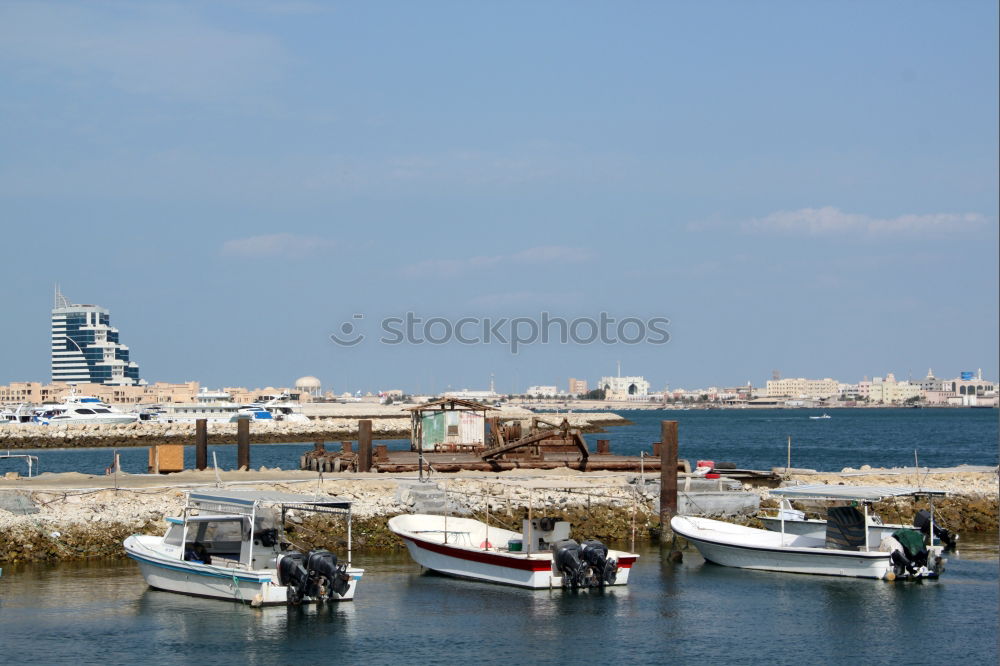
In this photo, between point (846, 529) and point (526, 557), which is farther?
point (846, 529)

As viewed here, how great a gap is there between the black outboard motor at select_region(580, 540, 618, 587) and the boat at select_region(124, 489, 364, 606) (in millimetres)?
5188

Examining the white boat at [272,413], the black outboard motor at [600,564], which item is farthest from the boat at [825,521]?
the white boat at [272,413]

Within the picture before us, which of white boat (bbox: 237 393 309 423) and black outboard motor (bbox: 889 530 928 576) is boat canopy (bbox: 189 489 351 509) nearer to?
black outboard motor (bbox: 889 530 928 576)

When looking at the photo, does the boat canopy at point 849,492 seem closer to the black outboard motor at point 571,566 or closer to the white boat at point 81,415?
the black outboard motor at point 571,566

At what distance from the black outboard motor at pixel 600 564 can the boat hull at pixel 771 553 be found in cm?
480

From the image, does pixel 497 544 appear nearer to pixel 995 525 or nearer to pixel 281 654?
pixel 281 654

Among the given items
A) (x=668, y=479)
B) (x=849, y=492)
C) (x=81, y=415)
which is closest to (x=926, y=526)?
(x=849, y=492)

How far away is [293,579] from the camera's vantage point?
25.6 metres

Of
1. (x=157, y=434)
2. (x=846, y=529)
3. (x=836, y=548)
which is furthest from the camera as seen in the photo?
(x=157, y=434)

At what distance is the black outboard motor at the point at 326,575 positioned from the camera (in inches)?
1011

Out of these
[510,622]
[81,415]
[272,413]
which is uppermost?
[272,413]

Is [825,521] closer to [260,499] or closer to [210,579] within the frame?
[260,499]

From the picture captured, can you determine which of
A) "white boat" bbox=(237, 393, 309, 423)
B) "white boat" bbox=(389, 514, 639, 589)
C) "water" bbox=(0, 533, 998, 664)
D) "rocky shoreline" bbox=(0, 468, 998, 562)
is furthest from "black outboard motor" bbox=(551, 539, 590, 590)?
"white boat" bbox=(237, 393, 309, 423)

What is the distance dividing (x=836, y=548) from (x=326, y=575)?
12862 mm
